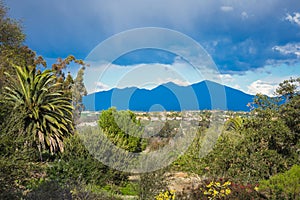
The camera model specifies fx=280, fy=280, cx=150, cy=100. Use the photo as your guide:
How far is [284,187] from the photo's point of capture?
489 cm

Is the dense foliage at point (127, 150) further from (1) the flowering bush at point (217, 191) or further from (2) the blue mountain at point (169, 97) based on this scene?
(2) the blue mountain at point (169, 97)

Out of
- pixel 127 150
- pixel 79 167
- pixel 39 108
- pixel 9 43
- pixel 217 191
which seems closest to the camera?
pixel 217 191

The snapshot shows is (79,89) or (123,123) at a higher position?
(79,89)

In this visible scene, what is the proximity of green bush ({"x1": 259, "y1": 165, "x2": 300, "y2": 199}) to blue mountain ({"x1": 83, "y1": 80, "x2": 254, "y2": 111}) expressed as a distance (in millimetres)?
3935

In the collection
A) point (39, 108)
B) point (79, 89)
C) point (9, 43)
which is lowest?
point (39, 108)

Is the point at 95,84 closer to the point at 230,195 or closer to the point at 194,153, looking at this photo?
the point at 194,153

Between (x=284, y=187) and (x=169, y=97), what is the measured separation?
6231 millimetres

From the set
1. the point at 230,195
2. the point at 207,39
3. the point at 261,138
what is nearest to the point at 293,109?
the point at 261,138

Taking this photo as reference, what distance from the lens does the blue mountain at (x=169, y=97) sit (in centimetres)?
897

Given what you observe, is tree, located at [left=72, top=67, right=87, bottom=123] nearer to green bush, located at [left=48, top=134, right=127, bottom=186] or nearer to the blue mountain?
the blue mountain

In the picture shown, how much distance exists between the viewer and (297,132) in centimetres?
841

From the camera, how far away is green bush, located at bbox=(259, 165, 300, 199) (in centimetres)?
474

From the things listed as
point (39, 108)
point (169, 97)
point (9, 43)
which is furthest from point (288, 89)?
point (9, 43)

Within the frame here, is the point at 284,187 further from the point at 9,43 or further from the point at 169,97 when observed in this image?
the point at 9,43
